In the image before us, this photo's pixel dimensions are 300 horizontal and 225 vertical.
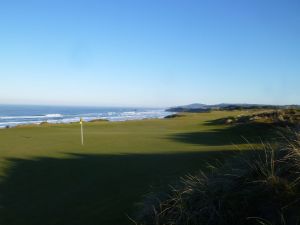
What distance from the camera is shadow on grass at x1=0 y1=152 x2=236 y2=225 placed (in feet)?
24.7

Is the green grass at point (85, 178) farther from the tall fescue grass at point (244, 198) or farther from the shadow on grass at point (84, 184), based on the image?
the tall fescue grass at point (244, 198)

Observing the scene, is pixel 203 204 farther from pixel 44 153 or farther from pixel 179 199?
pixel 44 153

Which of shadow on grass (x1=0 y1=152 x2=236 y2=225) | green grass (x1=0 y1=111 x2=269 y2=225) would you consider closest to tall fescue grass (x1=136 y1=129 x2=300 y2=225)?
shadow on grass (x1=0 y1=152 x2=236 y2=225)

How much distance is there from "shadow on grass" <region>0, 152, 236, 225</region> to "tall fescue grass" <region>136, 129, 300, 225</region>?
1.60 m

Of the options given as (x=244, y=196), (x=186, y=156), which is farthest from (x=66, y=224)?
(x=186, y=156)

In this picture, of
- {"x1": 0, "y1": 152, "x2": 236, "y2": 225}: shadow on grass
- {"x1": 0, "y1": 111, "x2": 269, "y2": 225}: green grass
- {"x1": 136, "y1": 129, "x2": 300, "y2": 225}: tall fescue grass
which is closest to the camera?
{"x1": 136, "y1": 129, "x2": 300, "y2": 225}: tall fescue grass

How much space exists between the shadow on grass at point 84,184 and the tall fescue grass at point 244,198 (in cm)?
160

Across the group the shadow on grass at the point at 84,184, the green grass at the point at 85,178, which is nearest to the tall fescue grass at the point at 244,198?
the shadow on grass at the point at 84,184

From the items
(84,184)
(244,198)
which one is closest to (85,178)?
(84,184)

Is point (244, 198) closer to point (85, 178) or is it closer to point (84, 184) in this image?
point (84, 184)

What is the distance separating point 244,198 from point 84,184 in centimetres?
577

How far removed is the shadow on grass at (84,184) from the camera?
752cm

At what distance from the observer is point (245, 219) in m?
4.66

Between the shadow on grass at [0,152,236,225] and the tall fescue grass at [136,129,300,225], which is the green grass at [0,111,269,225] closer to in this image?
the shadow on grass at [0,152,236,225]
